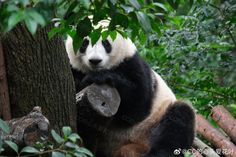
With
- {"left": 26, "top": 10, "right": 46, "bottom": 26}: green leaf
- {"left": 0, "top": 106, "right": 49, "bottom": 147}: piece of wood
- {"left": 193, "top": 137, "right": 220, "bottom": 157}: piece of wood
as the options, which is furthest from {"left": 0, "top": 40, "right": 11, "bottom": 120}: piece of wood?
{"left": 193, "top": 137, "right": 220, "bottom": 157}: piece of wood

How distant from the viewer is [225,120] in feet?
15.4

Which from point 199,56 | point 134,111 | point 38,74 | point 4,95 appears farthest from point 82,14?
point 199,56

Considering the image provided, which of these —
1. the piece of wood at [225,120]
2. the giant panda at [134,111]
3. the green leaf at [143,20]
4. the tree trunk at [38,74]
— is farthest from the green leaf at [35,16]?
the piece of wood at [225,120]

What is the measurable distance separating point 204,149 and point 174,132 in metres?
0.40

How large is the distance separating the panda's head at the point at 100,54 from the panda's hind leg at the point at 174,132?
2.13 ft

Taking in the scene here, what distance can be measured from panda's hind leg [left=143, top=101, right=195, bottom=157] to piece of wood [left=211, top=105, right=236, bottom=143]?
445 mm

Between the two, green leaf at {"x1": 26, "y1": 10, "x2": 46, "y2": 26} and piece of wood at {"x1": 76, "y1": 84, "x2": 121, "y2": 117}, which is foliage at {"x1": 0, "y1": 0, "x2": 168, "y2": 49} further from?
piece of wood at {"x1": 76, "y1": 84, "x2": 121, "y2": 117}

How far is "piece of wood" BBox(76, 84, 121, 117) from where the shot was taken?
3436 mm

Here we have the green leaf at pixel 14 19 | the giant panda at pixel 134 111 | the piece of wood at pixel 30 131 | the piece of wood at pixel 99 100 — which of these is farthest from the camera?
the giant panda at pixel 134 111

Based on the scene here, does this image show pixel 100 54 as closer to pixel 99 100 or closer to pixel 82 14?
pixel 99 100

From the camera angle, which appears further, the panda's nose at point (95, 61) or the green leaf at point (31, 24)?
the panda's nose at point (95, 61)

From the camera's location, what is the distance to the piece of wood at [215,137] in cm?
438

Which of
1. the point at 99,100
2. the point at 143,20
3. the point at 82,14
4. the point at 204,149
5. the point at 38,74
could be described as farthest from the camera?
the point at 204,149

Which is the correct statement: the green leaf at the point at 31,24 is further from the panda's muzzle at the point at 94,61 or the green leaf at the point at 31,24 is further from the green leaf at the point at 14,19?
the panda's muzzle at the point at 94,61
